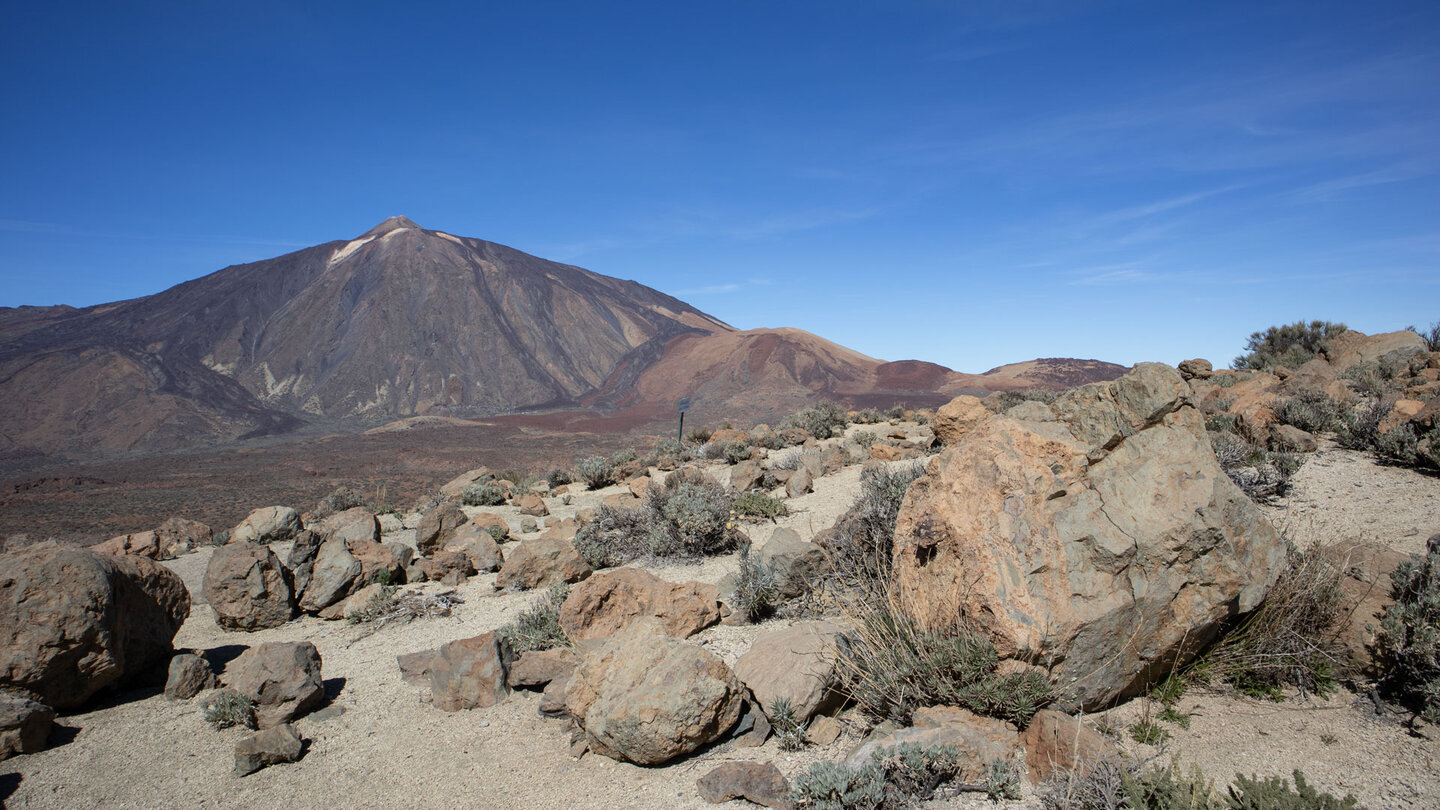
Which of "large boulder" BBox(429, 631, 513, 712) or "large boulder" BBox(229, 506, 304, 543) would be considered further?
"large boulder" BBox(229, 506, 304, 543)

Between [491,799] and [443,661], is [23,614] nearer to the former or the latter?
[443,661]

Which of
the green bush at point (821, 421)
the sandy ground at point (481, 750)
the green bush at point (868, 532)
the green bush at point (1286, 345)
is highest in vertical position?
the green bush at point (1286, 345)

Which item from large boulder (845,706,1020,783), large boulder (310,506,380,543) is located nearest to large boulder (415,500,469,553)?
large boulder (310,506,380,543)

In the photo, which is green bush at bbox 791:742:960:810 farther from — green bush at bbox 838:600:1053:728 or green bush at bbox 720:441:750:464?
green bush at bbox 720:441:750:464

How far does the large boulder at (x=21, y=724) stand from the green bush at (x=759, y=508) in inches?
260

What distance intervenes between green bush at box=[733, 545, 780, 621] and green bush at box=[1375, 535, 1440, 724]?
379 centimetres

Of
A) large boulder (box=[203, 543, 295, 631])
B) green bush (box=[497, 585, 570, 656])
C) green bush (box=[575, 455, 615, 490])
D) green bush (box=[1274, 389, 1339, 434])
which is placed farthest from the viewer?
green bush (box=[575, 455, 615, 490])

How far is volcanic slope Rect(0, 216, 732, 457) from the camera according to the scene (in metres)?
40.8

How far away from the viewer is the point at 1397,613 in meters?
3.58

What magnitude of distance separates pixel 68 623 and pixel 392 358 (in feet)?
181

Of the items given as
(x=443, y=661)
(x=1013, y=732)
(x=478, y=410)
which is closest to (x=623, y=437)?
(x=478, y=410)

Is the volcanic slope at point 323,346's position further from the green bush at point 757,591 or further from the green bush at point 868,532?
the green bush at point 868,532

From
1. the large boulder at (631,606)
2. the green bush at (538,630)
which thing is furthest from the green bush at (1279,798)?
the green bush at (538,630)

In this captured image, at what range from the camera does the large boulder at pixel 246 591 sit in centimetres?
686
